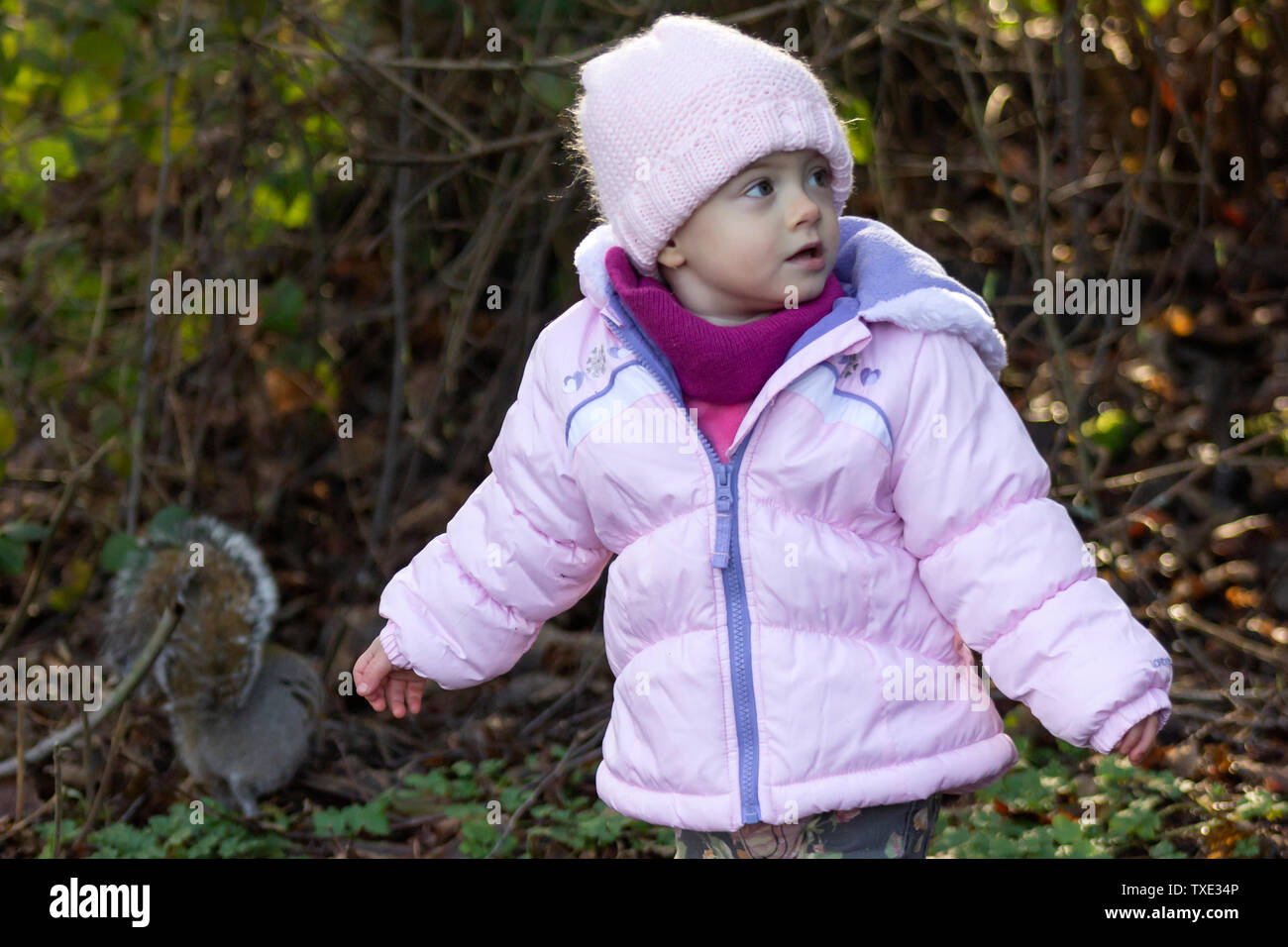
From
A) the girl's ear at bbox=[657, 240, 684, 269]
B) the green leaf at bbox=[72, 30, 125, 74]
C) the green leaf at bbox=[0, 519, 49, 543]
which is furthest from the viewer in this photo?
the green leaf at bbox=[72, 30, 125, 74]

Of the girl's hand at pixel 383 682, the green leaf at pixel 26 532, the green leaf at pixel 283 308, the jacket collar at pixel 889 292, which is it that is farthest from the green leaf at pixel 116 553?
the jacket collar at pixel 889 292

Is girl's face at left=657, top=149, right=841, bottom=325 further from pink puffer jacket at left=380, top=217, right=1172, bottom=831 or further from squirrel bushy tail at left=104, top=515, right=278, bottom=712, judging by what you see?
squirrel bushy tail at left=104, top=515, right=278, bottom=712

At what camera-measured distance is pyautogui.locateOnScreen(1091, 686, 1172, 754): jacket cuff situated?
1.85m

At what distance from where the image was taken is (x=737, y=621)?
2012 mm

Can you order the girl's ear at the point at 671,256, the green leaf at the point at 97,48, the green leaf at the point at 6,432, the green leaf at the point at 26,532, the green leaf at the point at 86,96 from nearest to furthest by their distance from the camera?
1. the girl's ear at the point at 671,256
2. the green leaf at the point at 26,532
3. the green leaf at the point at 6,432
4. the green leaf at the point at 97,48
5. the green leaf at the point at 86,96

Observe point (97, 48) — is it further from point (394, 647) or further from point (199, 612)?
point (394, 647)

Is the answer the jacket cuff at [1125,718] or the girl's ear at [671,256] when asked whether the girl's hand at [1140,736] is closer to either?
the jacket cuff at [1125,718]

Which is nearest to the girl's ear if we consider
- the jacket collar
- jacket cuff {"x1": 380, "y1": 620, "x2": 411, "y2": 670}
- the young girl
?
the young girl

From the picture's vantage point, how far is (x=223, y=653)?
3.54 m

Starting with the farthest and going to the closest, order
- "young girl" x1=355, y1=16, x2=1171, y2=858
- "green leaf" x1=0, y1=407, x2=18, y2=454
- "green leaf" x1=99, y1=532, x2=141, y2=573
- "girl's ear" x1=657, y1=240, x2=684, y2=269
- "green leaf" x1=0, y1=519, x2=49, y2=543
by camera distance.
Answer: "green leaf" x1=0, y1=407, x2=18, y2=454, "green leaf" x1=99, y1=532, x2=141, y2=573, "green leaf" x1=0, y1=519, x2=49, y2=543, "girl's ear" x1=657, y1=240, x2=684, y2=269, "young girl" x1=355, y1=16, x2=1171, y2=858

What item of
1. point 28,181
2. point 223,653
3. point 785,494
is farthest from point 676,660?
point 28,181

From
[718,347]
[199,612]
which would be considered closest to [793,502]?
[718,347]

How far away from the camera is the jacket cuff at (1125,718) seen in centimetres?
185

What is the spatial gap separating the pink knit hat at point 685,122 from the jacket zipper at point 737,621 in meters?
0.33
